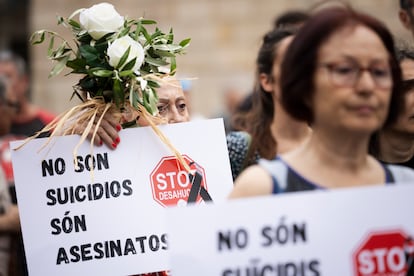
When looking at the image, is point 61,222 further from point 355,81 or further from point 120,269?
point 355,81

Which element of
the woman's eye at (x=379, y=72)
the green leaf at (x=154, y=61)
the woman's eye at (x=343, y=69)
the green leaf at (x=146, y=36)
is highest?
the green leaf at (x=146, y=36)

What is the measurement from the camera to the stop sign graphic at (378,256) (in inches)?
149

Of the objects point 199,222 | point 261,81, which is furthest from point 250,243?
point 261,81

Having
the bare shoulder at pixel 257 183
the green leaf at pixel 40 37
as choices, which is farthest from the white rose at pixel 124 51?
the bare shoulder at pixel 257 183

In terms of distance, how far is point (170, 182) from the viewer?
203 inches

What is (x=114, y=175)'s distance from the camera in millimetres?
5129

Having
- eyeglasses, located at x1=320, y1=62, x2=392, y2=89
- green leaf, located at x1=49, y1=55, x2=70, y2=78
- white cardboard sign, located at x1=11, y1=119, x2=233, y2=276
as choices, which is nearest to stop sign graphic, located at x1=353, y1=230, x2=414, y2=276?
eyeglasses, located at x1=320, y1=62, x2=392, y2=89

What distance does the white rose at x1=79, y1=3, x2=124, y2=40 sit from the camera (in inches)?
204

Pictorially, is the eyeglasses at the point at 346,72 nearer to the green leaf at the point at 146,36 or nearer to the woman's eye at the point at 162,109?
the green leaf at the point at 146,36

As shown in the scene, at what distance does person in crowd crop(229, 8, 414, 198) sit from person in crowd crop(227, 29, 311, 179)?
1.97 m

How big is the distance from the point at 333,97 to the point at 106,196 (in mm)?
1749

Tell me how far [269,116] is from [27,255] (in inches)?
70.4

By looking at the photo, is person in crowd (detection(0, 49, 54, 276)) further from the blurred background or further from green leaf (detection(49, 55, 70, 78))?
the blurred background

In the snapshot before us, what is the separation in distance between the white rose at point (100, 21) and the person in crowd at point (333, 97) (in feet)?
5.16
